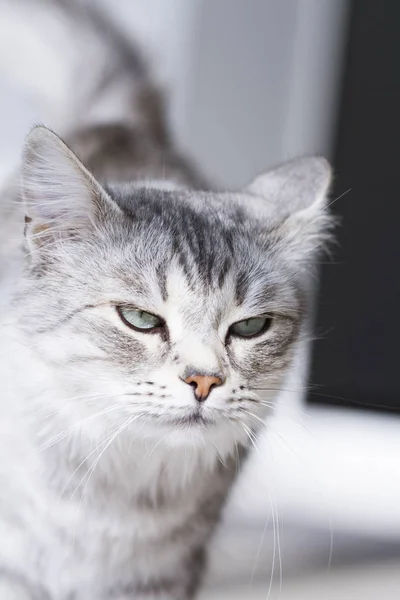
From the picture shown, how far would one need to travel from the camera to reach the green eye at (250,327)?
38.9 inches

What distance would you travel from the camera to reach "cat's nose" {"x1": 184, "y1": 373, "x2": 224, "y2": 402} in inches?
34.4

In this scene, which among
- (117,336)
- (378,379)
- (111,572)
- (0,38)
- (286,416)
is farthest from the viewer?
(378,379)

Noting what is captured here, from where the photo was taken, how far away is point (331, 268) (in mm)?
1898

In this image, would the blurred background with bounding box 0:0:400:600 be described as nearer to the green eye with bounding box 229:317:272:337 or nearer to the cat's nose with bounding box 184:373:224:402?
the green eye with bounding box 229:317:272:337

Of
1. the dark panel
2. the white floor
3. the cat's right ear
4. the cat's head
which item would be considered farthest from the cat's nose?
the dark panel

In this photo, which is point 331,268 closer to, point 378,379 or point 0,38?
point 378,379

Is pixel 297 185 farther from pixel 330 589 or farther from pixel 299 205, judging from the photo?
pixel 330 589

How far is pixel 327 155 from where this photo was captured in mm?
1891

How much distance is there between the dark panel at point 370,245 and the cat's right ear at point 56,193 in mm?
986

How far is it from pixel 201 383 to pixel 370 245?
1.12 meters

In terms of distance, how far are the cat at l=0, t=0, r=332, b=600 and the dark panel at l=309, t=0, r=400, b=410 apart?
0.74 metres

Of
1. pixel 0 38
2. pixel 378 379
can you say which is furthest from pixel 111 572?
pixel 0 38

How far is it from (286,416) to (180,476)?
0.68 feet

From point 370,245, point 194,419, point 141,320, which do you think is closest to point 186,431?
point 194,419
